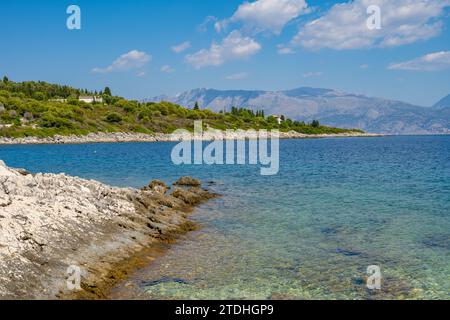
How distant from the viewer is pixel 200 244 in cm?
2181

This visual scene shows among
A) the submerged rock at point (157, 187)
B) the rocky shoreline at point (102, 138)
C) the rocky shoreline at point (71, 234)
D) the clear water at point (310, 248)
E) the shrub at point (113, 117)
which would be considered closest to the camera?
the rocky shoreline at point (71, 234)

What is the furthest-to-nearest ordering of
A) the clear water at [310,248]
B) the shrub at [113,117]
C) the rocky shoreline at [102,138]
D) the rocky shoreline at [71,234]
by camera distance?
the shrub at [113,117]
the rocky shoreline at [102,138]
the clear water at [310,248]
the rocky shoreline at [71,234]

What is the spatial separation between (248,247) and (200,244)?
8.42 feet

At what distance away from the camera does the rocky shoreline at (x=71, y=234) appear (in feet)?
46.4

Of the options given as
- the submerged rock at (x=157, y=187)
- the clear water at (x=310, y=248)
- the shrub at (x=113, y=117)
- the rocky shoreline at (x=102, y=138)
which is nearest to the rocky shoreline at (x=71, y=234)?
the clear water at (x=310, y=248)

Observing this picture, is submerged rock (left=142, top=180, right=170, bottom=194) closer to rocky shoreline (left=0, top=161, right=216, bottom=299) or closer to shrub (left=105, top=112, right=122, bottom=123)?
rocky shoreline (left=0, top=161, right=216, bottom=299)

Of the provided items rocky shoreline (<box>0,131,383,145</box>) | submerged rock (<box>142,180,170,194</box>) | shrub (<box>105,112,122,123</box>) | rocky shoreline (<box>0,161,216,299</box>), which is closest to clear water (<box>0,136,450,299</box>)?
rocky shoreline (<box>0,161,216,299</box>)

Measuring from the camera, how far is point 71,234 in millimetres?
18047

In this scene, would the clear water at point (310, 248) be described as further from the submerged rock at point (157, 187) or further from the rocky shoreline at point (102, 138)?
the rocky shoreline at point (102, 138)

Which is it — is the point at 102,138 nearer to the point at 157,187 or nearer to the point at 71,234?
the point at 157,187

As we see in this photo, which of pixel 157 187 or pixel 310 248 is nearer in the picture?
pixel 310 248

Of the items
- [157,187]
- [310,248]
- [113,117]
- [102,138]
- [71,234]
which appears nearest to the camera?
[71,234]

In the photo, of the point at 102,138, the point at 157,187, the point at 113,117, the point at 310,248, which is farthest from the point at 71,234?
the point at 113,117
